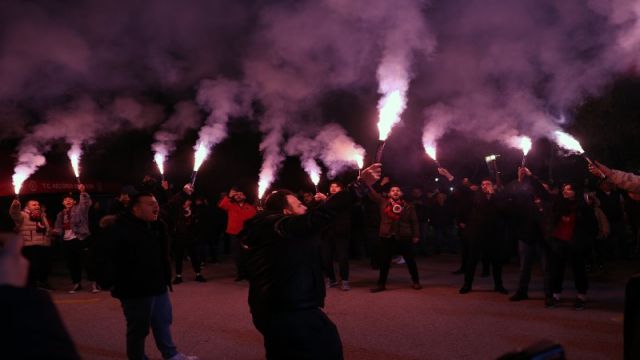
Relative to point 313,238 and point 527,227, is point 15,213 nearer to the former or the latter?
point 313,238

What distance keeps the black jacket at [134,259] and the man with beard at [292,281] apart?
1.81m

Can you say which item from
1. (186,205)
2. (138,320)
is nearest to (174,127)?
(186,205)

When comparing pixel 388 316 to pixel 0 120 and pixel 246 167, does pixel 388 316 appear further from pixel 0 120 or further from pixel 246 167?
pixel 246 167

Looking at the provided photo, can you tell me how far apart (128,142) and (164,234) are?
45.0 ft

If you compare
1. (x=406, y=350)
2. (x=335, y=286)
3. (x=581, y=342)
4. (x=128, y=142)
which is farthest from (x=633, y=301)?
(x=128, y=142)

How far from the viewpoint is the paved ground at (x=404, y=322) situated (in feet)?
20.3

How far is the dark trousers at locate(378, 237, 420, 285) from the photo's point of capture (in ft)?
32.7

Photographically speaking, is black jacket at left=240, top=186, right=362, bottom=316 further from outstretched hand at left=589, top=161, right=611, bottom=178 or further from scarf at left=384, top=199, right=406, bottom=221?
scarf at left=384, top=199, right=406, bottom=221

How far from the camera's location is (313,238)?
3795 mm

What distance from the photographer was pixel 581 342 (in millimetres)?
6316

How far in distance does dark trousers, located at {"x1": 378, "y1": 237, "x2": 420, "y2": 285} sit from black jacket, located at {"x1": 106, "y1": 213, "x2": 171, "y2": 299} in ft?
17.3

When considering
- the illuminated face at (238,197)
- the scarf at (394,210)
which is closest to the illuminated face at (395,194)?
the scarf at (394,210)

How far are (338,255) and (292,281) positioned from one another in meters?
7.07

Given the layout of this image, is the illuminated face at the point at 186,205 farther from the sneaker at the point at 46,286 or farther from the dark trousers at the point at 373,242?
the dark trousers at the point at 373,242
